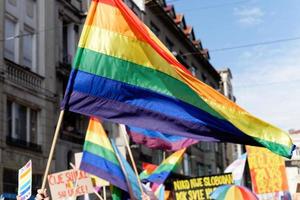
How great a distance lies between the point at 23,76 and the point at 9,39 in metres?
1.49

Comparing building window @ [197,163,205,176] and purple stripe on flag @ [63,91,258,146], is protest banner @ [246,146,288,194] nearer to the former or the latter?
purple stripe on flag @ [63,91,258,146]

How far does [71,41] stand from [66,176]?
50.4ft

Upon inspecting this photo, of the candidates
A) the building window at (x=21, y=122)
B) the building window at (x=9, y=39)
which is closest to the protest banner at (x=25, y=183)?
the building window at (x=21, y=122)

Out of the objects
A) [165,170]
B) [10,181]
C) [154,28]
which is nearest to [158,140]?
[165,170]

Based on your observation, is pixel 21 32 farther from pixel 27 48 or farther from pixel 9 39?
pixel 9 39

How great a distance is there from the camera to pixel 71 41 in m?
28.2

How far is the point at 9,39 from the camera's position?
2200 cm

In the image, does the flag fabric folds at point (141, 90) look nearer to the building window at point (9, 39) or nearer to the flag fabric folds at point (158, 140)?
the flag fabric folds at point (158, 140)

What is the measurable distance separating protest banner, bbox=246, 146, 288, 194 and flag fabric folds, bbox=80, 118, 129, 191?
212 inches

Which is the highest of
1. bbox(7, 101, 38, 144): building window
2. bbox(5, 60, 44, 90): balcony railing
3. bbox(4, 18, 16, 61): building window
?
bbox(4, 18, 16, 61): building window

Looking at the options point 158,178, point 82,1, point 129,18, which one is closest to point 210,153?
point 82,1

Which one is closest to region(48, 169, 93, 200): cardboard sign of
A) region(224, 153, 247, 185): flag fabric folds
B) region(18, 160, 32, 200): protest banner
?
region(18, 160, 32, 200): protest banner

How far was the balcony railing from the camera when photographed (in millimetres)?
21828

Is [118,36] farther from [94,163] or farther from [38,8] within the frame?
[38,8]
